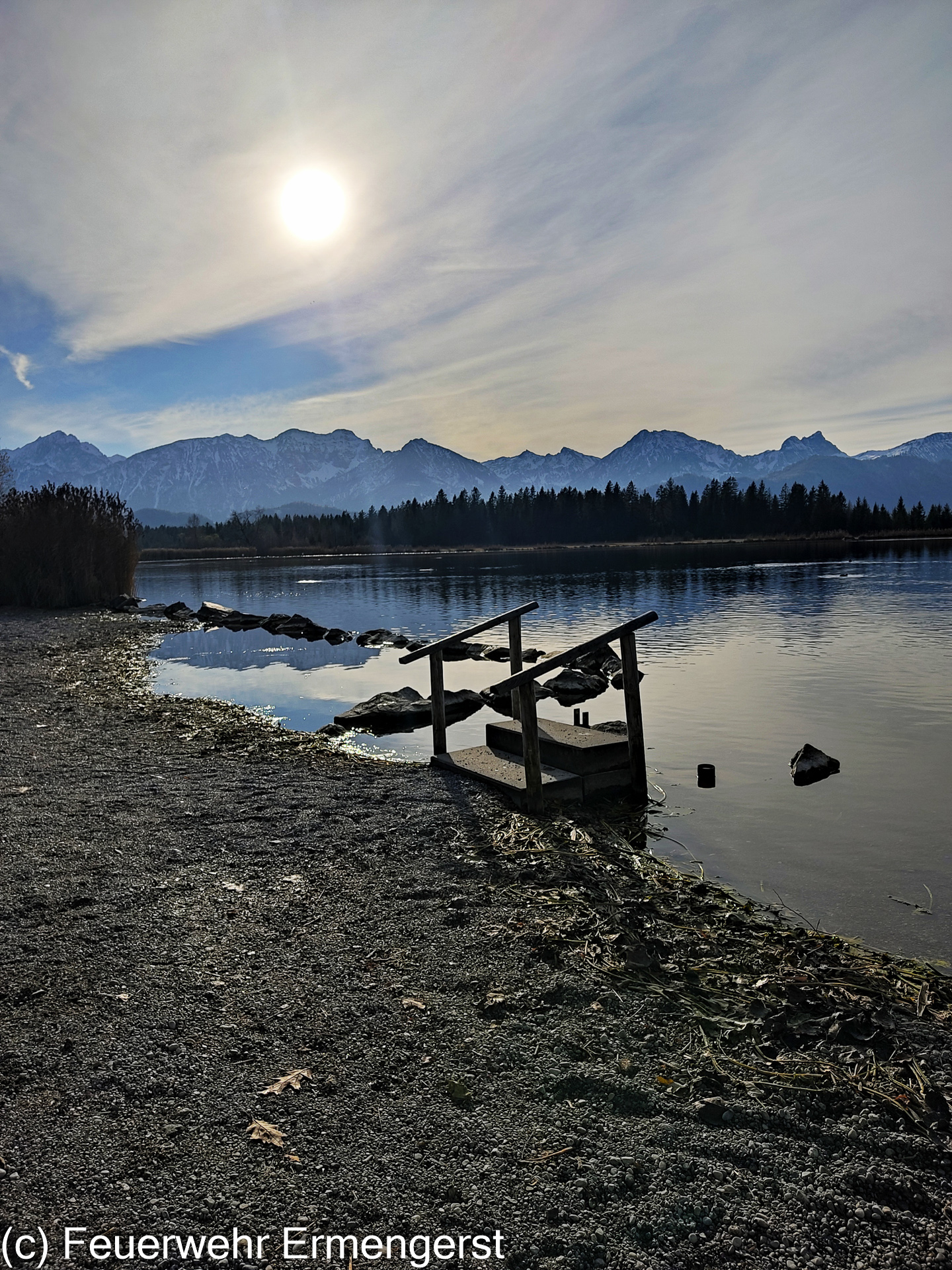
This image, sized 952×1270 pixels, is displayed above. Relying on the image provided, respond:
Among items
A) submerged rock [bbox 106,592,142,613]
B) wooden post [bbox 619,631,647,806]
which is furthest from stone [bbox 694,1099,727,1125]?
submerged rock [bbox 106,592,142,613]

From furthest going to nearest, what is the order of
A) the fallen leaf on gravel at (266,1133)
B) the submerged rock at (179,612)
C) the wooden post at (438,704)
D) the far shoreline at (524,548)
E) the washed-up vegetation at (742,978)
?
the far shoreline at (524,548) → the submerged rock at (179,612) → the wooden post at (438,704) → the washed-up vegetation at (742,978) → the fallen leaf on gravel at (266,1133)

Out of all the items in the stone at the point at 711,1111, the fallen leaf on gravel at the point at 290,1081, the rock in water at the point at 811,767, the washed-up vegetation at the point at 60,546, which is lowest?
the rock in water at the point at 811,767

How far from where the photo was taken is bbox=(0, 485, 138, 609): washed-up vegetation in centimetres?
4144

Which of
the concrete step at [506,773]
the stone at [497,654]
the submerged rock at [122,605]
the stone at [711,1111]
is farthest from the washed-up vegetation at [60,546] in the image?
the stone at [711,1111]

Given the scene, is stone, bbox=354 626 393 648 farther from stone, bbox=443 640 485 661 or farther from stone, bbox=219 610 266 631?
stone, bbox=219 610 266 631

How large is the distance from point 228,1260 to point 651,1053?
274cm

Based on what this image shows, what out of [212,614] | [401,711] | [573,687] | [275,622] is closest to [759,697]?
[573,687]

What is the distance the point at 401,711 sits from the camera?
17281 millimetres

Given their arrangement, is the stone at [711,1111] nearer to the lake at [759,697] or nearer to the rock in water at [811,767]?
the lake at [759,697]

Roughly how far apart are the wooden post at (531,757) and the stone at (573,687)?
10.0 meters

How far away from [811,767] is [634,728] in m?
3.95

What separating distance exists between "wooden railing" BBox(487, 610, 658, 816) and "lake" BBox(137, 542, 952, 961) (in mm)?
880

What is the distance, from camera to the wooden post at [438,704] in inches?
515

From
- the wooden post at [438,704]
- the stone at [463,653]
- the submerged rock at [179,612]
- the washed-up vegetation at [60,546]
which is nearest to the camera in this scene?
the wooden post at [438,704]
